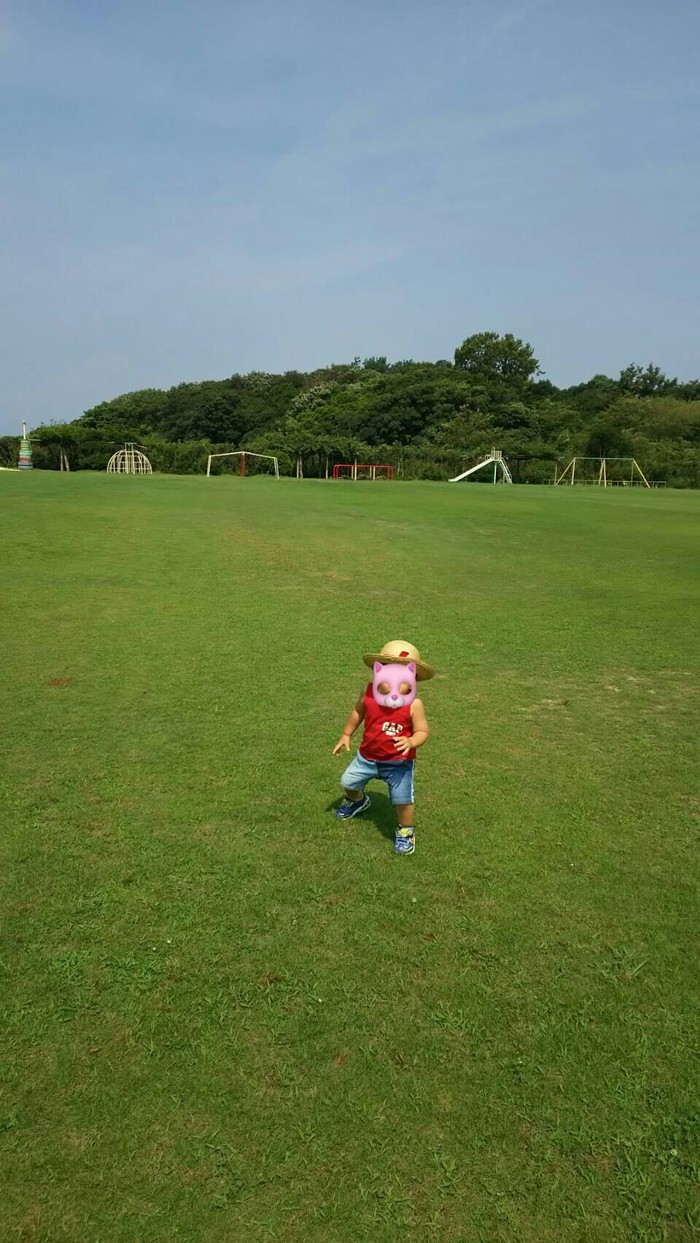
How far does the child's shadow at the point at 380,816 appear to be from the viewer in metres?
4.94

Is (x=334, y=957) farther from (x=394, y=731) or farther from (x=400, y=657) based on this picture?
(x=400, y=657)

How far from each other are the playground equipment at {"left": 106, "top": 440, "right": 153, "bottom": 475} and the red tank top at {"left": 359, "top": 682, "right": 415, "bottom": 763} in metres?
50.5

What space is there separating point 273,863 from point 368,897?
61cm

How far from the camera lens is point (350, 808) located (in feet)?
16.6

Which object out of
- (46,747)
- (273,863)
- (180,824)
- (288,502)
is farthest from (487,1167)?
(288,502)

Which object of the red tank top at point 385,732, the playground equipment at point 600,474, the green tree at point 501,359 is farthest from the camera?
the green tree at point 501,359

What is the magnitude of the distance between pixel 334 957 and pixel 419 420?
7603 cm

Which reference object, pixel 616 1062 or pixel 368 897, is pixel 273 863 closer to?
pixel 368 897

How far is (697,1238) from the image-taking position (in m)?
2.45

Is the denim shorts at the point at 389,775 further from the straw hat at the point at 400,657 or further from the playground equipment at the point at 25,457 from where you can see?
the playground equipment at the point at 25,457

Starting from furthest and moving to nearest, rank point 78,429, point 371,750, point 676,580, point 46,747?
point 78,429 → point 676,580 → point 46,747 → point 371,750

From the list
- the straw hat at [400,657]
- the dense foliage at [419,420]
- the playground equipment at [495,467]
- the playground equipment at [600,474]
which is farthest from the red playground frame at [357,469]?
the straw hat at [400,657]

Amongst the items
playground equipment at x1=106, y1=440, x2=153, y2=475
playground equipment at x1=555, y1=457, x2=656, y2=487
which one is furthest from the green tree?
playground equipment at x1=106, y1=440, x2=153, y2=475

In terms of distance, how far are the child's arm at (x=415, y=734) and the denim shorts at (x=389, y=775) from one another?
8 cm
